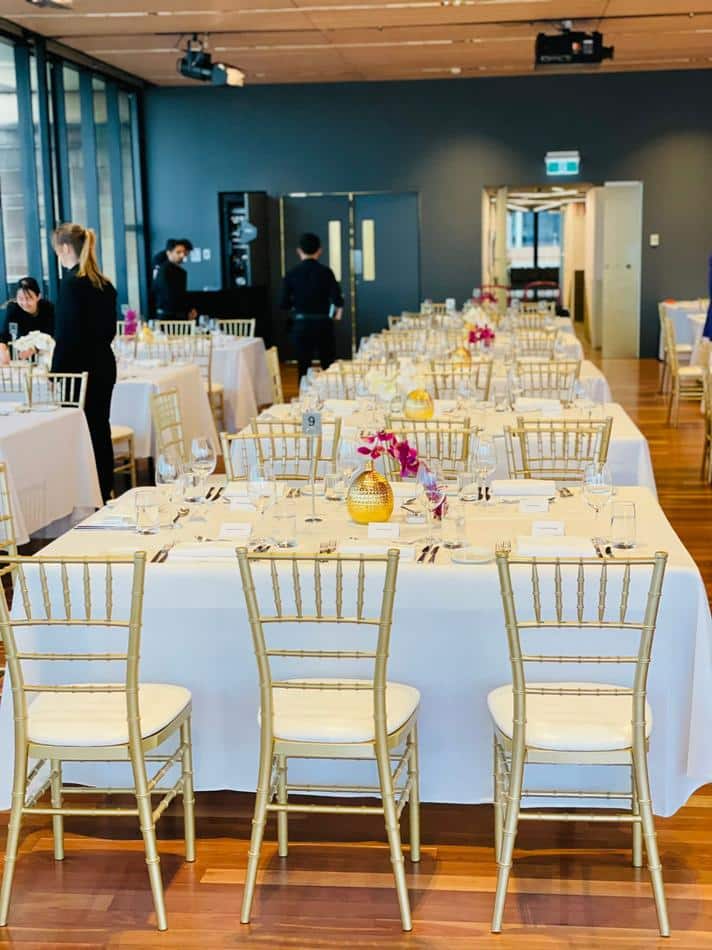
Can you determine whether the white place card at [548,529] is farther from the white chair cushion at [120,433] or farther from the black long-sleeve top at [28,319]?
the black long-sleeve top at [28,319]

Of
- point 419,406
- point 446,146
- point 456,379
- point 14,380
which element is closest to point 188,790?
point 419,406

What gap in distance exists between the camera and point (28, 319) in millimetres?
10320

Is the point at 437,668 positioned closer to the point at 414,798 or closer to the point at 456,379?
the point at 414,798

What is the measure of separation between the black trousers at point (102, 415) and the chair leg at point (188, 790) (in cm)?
435

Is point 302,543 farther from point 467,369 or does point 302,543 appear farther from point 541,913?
point 467,369

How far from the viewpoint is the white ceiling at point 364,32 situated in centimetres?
1226

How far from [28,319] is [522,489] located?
641 centimetres

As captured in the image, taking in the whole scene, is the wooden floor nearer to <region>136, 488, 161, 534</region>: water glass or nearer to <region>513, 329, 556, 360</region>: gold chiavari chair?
<region>136, 488, 161, 534</region>: water glass

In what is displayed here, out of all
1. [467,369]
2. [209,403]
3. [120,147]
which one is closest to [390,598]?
[467,369]

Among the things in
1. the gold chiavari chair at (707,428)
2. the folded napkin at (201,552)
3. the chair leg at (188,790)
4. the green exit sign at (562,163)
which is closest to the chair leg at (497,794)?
the chair leg at (188,790)

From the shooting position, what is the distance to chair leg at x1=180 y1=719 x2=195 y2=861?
382cm

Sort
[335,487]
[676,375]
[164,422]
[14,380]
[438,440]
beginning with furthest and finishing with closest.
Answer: [676,375] < [14,380] < [164,422] < [438,440] < [335,487]

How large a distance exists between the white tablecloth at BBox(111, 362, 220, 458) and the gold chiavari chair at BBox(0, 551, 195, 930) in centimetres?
509

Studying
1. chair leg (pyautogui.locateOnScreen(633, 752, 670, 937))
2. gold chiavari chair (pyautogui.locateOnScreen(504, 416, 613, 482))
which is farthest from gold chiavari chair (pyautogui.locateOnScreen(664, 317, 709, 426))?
chair leg (pyautogui.locateOnScreen(633, 752, 670, 937))
